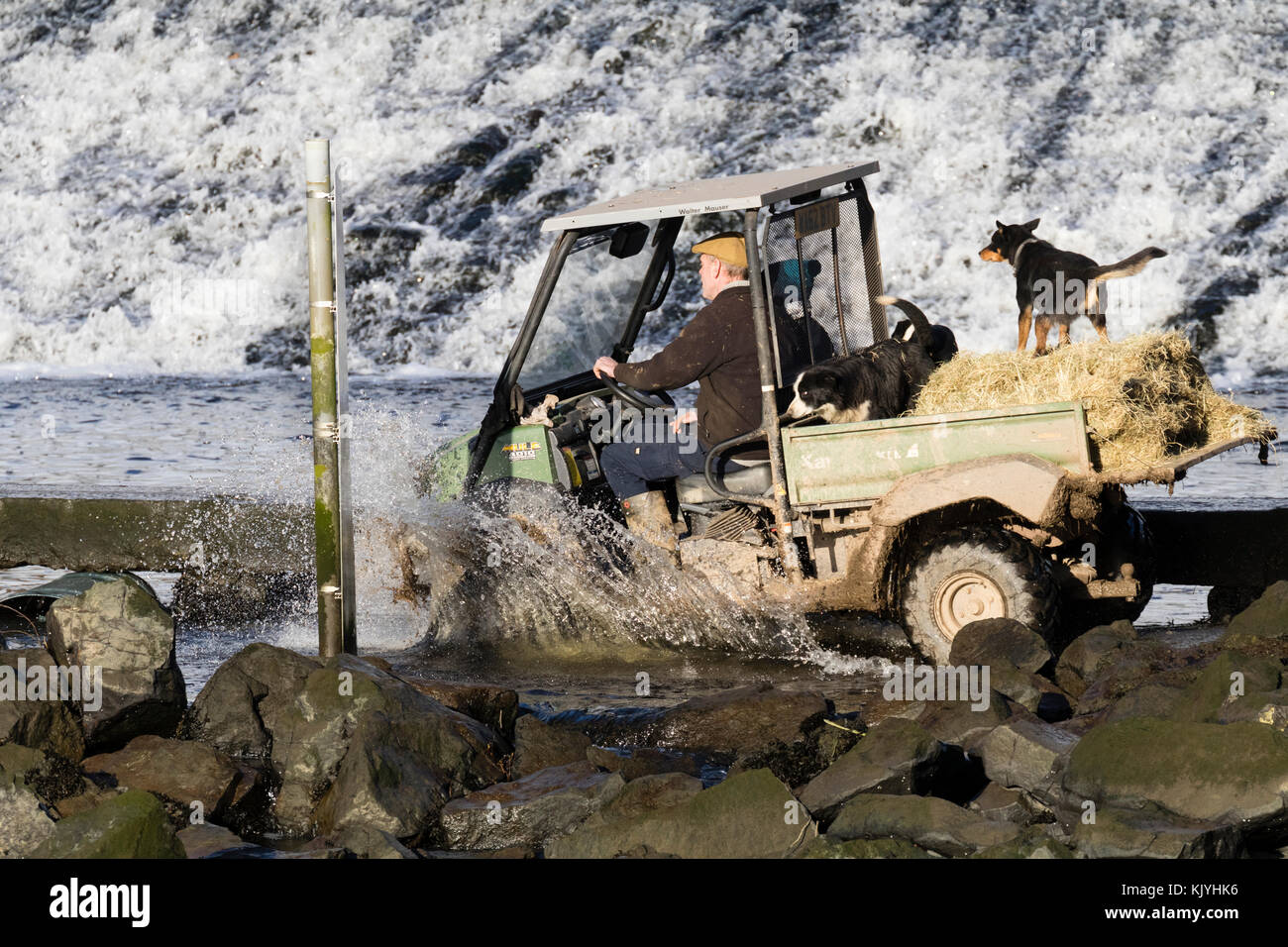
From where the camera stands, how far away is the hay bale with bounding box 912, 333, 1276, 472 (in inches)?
255

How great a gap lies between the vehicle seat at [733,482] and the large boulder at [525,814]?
7.25 ft

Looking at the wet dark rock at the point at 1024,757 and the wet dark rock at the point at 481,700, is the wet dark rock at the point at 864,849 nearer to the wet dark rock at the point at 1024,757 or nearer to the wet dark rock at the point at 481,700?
the wet dark rock at the point at 1024,757

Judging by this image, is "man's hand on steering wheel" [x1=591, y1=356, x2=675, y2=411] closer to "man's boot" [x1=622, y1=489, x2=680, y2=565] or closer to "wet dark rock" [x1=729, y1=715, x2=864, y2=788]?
"man's boot" [x1=622, y1=489, x2=680, y2=565]

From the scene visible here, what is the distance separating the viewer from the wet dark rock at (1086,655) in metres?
6.57

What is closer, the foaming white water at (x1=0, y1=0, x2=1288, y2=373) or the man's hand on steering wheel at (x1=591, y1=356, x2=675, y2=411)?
the man's hand on steering wheel at (x1=591, y1=356, x2=675, y2=411)

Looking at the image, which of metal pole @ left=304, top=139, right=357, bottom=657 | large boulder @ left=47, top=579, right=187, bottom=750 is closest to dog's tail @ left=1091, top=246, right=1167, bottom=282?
metal pole @ left=304, top=139, right=357, bottom=657

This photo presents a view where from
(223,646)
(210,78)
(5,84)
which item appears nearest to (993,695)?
(223,646)

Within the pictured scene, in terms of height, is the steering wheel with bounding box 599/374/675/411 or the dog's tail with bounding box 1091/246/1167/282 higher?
the dog's tail with bounding box 1091/246/1167/282

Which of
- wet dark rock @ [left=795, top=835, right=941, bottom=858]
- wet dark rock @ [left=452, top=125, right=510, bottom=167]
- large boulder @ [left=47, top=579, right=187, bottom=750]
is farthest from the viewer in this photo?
wet dark rock @ [left=452, top=125, right=510, bottom=167]

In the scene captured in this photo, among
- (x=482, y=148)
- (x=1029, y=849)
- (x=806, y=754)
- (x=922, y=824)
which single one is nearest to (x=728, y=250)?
(x=806, y=754)

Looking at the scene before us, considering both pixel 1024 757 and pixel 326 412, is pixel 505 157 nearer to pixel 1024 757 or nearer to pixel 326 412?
pixel 326 412

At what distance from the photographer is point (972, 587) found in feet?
22.6

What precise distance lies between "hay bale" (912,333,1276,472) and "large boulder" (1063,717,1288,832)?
6.00 ft

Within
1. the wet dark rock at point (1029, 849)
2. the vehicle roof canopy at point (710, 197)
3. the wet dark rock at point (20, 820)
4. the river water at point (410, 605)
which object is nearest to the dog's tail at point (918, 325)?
the vehicle roof canopy at point (710, 197)
